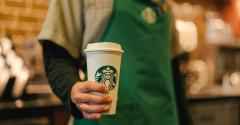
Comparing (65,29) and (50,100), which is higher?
(65,29)

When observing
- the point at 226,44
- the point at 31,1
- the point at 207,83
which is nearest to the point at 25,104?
the point at 31,1

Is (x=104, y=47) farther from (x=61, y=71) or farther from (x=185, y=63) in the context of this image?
(x=185, y=63)

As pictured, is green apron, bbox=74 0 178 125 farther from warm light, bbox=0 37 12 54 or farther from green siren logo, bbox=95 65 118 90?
warm light, bbox=0 37 12 54

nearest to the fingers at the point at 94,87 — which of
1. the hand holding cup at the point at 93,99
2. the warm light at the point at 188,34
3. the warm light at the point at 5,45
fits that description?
the hand holding cup at the point at 93,99

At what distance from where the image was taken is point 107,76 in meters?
0.65

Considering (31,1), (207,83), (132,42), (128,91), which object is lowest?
(207,83)

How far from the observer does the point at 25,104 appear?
5.38ft

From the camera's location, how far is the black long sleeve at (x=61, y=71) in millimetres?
750

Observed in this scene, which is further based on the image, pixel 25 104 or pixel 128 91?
pixel 25 104

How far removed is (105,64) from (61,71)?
170 millimetres

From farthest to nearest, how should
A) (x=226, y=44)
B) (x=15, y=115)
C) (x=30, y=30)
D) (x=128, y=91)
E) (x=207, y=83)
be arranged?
1. (x=226, y=44)
2. (x=207, y=83)
3. (x=30, y=30)
4. (x=15, y=115)
5. (x=128, y=91)

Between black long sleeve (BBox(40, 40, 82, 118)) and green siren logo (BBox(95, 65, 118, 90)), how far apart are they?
0.35ft

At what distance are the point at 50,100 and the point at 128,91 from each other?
98cm

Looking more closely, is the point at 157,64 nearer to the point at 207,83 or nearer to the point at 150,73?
the point at 150,73
